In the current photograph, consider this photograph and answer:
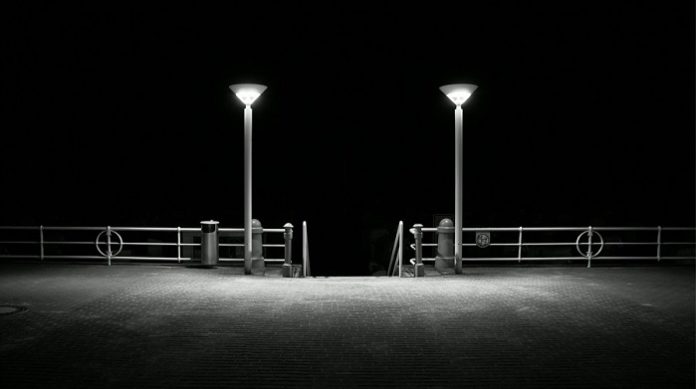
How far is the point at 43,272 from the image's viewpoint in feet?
39.2

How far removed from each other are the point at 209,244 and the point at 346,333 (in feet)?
22.8

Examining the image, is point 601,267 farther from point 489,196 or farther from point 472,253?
point 489,196

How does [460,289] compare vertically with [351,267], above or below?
above

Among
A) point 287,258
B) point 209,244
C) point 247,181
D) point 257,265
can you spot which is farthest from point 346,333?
point 209,244

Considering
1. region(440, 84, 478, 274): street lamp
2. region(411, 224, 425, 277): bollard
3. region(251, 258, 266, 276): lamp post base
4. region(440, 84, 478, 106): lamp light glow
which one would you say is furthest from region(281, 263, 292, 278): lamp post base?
region(440, 84, 478, 106): lamp light glow

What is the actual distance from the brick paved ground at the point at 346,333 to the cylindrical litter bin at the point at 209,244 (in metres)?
1.89

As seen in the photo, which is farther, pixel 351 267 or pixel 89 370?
pixel 351 267

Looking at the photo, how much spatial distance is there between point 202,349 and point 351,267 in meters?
30.3

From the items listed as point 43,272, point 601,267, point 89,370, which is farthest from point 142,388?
point 601,267

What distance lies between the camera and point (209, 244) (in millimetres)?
12906

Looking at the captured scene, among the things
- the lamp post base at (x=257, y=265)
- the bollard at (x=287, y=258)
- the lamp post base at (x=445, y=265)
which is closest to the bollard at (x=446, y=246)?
the lamp post base at (x=445, y=265)

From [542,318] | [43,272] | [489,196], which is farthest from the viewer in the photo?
[489,196]

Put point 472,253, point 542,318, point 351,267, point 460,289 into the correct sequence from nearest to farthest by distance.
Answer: point 542,318 < point 460,289 < point 472,253 < point 351,267

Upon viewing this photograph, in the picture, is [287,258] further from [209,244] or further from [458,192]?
[458,192]
